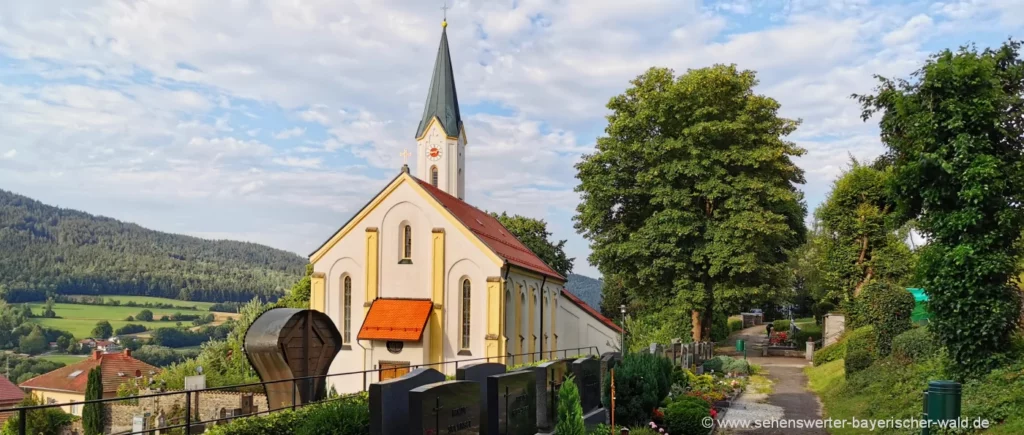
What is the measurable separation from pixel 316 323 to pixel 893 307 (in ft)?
53.6

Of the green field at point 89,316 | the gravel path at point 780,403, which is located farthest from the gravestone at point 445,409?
the green field at point 89,316

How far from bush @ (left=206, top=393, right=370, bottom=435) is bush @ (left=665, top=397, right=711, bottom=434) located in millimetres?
A: 6721

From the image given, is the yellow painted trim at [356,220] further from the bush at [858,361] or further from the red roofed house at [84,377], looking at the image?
the bush at [858,361]

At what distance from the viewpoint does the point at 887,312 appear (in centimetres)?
2123

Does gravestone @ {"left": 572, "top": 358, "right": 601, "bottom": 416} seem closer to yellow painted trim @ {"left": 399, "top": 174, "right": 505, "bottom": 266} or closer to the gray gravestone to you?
the gray gravestone

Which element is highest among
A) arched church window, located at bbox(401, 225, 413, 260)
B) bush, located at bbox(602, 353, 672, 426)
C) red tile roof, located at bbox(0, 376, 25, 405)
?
arched church window, located at bbox(401, 225, 413, 260)

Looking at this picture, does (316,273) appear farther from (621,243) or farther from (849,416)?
(849,416)

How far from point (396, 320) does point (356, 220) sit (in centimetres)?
475

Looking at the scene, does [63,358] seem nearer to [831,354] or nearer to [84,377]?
[84,377]

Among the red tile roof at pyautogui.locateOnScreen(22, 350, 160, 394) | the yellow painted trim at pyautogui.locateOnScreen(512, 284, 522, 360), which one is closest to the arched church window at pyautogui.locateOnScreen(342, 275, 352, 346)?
the yellow painted trim at pyautogui.locateOnScreen(512, 284, 522, 360)

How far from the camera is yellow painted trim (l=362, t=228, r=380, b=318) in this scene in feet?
97.3

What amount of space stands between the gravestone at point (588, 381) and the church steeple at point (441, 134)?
80.4ft

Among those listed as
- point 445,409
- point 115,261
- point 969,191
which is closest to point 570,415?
point 445,409

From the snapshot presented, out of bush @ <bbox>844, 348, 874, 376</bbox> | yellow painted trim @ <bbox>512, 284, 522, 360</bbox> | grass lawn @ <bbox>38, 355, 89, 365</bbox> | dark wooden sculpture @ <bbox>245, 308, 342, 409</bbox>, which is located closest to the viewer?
dark wooden sculpture @ <bbox>245, 308, 342, 409</bbox>
